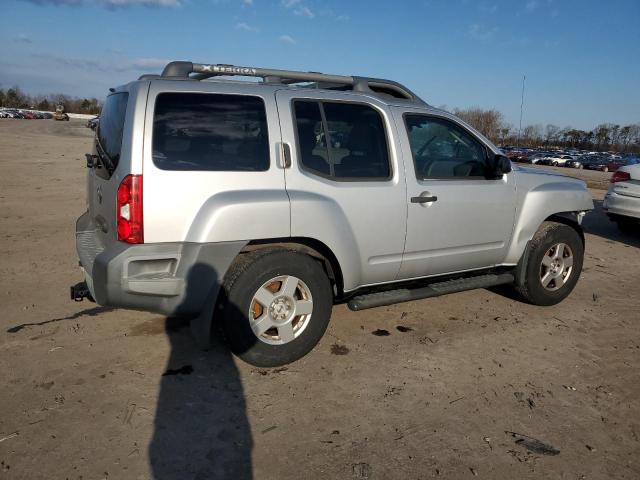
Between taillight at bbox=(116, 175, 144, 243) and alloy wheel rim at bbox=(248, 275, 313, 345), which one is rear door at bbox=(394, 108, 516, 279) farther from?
taillight at bbox=(116, 175, 144, 243)

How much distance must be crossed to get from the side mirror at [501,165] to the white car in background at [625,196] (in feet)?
16.2

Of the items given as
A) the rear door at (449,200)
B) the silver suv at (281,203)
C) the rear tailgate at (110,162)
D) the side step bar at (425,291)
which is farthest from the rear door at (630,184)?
the rear tailgate at (110,162)

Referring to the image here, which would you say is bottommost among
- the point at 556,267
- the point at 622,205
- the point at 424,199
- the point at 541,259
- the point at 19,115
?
the point at 556,267

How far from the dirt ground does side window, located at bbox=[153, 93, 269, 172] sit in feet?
4.91

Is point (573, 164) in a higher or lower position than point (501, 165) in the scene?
higher

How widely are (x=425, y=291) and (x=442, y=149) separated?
4.21 feet

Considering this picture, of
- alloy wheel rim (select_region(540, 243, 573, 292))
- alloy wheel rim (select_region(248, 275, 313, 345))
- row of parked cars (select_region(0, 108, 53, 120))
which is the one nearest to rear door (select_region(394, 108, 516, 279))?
alloy wheel rim (select_region(540, 243, 573, 292))

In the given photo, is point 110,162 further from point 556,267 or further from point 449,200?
point 556,267

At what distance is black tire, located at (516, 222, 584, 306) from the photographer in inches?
193

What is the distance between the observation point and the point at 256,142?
345 cm

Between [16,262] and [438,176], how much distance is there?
194 inches

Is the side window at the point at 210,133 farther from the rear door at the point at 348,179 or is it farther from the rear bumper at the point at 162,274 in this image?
the rear bumper at the point at 162,274

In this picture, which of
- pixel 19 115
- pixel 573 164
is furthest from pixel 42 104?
pixel 573 164

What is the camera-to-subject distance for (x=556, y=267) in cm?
511
